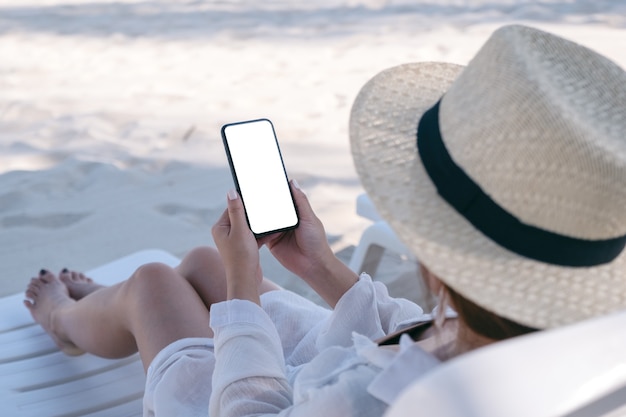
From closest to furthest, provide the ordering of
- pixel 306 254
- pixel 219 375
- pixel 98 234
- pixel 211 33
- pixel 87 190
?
pixel 219 375, pixel 306 254, pixel 98 234, pixel 87 190, pixel 211 33

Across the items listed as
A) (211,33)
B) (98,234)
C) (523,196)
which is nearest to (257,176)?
(523,196)

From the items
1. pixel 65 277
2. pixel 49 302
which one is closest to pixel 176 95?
pixel 65 277

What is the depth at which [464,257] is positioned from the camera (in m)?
1.14

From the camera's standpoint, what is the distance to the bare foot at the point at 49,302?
232 centimetres

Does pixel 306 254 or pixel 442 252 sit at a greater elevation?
pixel 442 252

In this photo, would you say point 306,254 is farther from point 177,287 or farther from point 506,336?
point 506,336

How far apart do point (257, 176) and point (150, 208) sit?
1.97m

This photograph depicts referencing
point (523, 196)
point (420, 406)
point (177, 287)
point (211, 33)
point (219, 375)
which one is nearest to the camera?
point (420, 406)

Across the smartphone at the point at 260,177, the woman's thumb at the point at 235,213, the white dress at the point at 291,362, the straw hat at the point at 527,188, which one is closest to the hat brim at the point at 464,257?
the straw hat at the point at 527,188

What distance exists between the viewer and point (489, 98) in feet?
3.74

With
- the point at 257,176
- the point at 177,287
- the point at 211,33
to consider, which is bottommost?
the point at 211,33

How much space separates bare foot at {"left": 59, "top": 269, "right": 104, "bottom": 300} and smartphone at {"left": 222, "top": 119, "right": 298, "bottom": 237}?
3.17ft

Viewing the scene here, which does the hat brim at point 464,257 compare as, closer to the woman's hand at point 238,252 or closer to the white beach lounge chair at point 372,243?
the woman's hand at point 238,252

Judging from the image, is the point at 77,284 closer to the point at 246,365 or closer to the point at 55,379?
the point at 55,379
